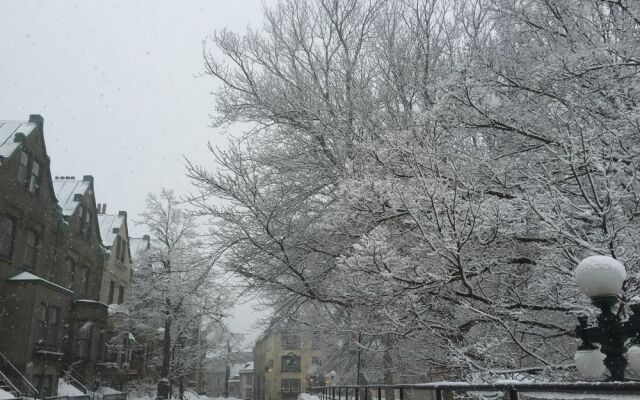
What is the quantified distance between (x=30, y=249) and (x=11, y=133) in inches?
218

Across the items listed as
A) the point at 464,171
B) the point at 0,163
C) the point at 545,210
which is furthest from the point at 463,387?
the point at 0,163

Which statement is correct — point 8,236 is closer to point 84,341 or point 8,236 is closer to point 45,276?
point 45,276

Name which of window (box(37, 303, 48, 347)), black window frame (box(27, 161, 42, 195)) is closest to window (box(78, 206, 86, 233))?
black window frame (box(27, 161, 42, 195))

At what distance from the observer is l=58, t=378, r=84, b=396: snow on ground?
24873 mm

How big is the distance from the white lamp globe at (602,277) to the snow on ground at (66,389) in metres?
26.2

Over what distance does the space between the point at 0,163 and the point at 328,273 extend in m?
16.6

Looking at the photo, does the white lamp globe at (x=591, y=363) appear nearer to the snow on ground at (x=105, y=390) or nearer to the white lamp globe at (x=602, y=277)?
the white lamp globe at (x=602, y=277)

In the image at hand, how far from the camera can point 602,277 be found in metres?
4.39

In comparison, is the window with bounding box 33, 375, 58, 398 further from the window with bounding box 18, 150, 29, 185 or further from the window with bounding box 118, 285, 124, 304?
the window with bounding box 118, 285, 124, 304

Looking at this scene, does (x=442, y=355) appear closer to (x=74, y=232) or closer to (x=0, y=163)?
(x=0, y=163)

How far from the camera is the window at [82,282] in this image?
96.5 feet

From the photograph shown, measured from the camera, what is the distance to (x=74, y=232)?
1137 inches

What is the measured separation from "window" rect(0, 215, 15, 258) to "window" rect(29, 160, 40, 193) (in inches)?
97.7

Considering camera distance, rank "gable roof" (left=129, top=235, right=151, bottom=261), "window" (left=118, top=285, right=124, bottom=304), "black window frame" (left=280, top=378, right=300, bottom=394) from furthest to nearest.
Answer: "black window frame" (left=280, top=378, right=300, bottom=394) < "gable roof" (left=129, top=235, right=151, bottom=261) < "window" (left=118, top=285, right=124, bottom=304)
